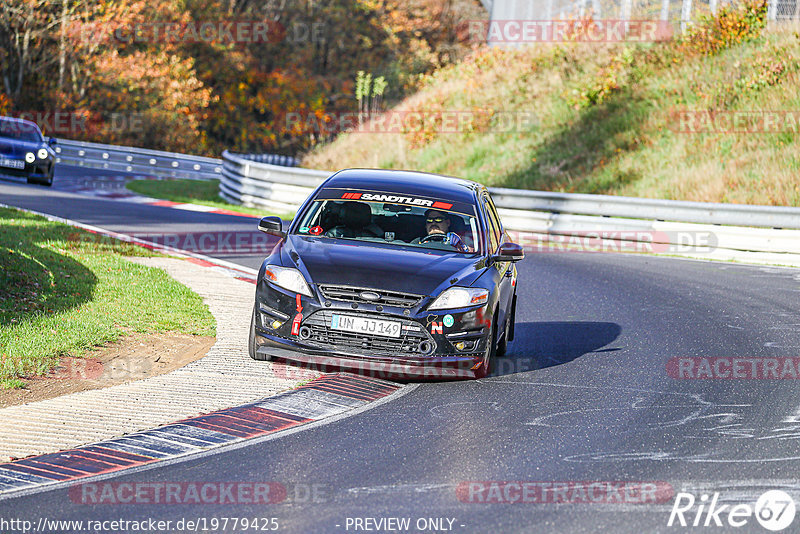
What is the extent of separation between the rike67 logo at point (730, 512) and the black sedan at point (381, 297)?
9.45ft

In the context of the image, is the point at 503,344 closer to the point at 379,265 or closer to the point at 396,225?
the point at 396,225

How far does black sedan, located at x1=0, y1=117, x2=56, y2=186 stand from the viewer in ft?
83.0

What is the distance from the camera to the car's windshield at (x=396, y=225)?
9.69 metres

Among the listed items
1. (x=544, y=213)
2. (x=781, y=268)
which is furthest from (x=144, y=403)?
(x=544, y=213)

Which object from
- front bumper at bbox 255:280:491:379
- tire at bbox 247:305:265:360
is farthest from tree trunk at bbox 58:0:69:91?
front bumper at bbox 255:280:491:379

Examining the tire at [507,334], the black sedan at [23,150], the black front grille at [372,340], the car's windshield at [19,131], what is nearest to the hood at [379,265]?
the black front grille at [372,340]

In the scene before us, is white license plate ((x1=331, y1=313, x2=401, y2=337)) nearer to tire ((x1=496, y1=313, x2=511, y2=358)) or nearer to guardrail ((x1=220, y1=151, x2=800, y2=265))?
tire ((x1=496, y1=313, x2=511, y2=358))

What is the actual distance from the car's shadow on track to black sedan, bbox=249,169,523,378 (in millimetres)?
371

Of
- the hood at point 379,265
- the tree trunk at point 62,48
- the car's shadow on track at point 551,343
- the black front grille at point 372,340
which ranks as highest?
the tree trunk at point 62,48

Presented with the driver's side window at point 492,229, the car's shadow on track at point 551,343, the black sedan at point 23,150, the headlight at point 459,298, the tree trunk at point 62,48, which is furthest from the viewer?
the tree trunk at point 62,48

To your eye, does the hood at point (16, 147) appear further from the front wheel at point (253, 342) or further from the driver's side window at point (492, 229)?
the front wheel at point (253, 342)

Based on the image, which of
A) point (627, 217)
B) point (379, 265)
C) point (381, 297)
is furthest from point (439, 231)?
point (627, 217)

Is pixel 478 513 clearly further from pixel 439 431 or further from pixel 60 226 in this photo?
pixel 60 226

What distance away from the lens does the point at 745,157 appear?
26.4 meters
